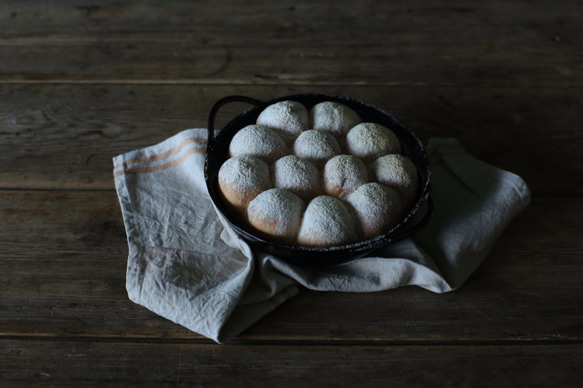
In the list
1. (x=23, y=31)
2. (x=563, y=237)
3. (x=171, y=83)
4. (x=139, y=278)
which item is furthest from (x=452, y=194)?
(x=23, y=31)

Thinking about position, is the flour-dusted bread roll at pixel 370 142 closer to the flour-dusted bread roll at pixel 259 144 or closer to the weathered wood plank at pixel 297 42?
the flour-dusted bread roll at pixel 259 144

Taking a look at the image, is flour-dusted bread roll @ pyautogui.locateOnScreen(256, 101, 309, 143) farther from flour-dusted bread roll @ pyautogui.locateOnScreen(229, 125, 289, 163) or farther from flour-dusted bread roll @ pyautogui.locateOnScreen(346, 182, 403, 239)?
flour-dusted bread roll @ pyautogui.locateOnScreen(346, 182, 403, 239)

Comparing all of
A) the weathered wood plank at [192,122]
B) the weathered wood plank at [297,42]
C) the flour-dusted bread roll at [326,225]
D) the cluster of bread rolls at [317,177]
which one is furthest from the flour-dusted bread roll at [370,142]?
the weathered wood plank at [297,42]

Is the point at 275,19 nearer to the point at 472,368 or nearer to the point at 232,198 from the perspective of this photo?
the point at 232,198

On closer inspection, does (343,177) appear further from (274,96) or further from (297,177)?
(274,96)

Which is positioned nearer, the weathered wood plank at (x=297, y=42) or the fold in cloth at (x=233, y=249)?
the fold in cloth at (x=233, y=249)

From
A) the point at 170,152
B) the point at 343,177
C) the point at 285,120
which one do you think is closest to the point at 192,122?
the point at 170,152
